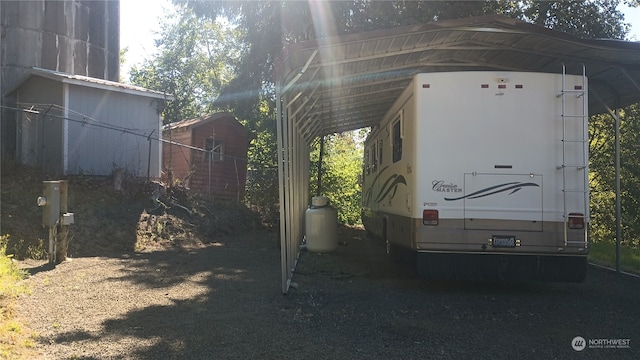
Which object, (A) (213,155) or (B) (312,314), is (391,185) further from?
(A) (213,155)

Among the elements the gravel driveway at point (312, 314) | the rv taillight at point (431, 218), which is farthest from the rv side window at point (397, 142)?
the gravel driveway at point (312, 314)

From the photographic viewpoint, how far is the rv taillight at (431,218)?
7.11 m

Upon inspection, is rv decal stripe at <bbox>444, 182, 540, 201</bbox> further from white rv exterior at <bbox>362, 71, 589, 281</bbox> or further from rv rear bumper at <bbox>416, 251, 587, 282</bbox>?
rv rear bumper at <bbox>416, 251, 587, 282</bbox>

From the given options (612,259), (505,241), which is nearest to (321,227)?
(505,241)

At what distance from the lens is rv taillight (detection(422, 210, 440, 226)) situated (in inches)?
280

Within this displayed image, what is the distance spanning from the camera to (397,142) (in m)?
9.11

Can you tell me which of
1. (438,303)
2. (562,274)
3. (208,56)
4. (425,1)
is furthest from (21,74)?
(208,56)

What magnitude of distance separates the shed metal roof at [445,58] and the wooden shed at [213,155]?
9.51 metres
